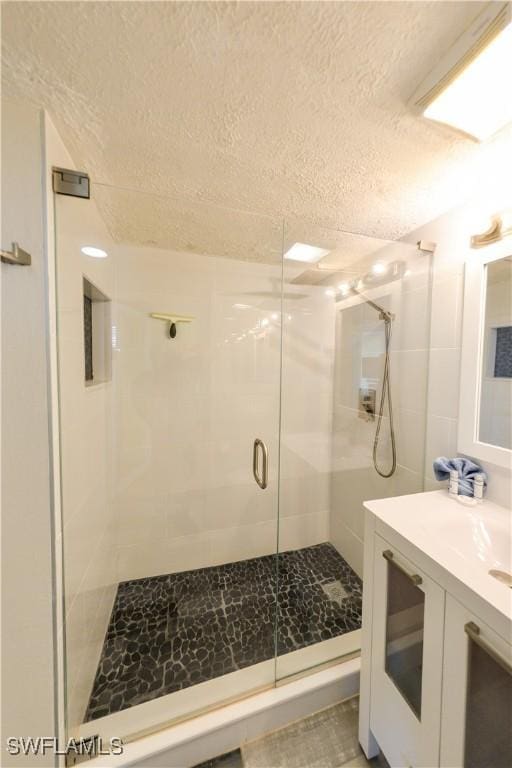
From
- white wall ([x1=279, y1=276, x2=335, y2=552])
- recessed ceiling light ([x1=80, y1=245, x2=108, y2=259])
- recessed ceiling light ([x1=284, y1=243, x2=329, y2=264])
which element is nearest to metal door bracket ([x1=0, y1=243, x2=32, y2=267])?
recessed ceiling light ([x1=80, y1=245, x2=108, y2=259])

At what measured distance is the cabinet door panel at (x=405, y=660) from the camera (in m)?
0.77

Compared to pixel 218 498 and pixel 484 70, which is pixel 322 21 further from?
pixel 218 498

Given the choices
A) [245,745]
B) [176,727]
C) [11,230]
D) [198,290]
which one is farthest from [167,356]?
[245,745]

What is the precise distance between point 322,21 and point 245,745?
2381mm

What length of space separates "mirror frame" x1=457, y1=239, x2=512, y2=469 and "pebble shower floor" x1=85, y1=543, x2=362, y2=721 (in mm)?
1239

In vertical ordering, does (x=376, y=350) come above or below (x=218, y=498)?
above

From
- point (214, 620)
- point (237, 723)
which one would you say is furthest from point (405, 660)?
point (214, 620)

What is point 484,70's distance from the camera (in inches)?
28.3

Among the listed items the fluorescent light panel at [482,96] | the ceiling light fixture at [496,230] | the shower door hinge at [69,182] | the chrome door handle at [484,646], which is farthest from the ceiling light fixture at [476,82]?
the chrome door handle at [484,646]

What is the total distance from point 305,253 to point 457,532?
169cm

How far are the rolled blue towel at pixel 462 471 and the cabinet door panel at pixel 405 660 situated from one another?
0.49 meters

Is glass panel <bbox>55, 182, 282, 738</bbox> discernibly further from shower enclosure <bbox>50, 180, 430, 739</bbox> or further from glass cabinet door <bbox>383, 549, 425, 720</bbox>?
glass cabinet door <bbox>383, 549, 425, 720</bbox>

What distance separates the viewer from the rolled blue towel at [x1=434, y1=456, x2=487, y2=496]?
3.90 feet

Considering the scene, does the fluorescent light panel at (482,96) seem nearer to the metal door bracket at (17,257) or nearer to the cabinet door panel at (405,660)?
the metal door bracket at (17,257)
